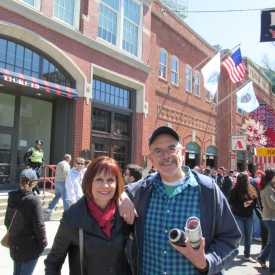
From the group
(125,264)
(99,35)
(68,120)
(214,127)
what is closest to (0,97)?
(68,120)

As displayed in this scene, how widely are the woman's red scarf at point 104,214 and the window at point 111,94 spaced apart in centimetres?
1115

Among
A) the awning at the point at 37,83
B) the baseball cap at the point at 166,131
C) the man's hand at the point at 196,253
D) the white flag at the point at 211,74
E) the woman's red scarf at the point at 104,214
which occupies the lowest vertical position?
the man's hand at the point at 196,253

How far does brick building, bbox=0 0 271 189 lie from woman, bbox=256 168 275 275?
7588mm

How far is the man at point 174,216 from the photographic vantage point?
1.93 meters

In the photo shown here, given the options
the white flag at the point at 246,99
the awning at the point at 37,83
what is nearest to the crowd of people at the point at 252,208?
the awning at the point at 37,83

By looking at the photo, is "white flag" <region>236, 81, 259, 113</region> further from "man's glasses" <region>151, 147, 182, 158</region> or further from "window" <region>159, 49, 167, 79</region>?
"man's glasses" <region>151, 147, 182, 158</region>

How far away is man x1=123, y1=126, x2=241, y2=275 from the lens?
76.2 inches

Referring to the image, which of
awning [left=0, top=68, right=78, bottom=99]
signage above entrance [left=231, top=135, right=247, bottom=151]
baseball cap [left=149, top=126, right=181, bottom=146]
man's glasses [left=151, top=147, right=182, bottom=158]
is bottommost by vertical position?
man's glasses [left=151, top=147, right=182, bottom=158]

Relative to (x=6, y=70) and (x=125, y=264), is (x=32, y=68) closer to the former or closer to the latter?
(x=6, y=70)

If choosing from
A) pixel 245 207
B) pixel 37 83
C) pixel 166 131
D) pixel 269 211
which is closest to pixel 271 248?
pixel 269 211

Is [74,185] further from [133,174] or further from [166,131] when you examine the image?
→ [166,131]

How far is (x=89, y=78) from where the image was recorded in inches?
475

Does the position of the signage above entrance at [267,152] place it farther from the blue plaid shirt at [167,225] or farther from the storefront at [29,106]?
the blue plaid shirt at [167,225]

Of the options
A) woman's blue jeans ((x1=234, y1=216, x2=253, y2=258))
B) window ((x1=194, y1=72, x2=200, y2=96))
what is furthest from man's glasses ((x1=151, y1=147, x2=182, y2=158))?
window ((x1=194, y1=72, x2=200, y2=96))
